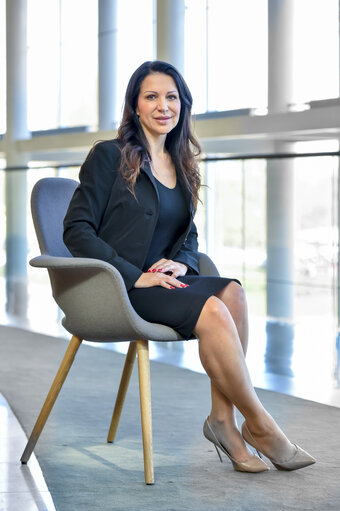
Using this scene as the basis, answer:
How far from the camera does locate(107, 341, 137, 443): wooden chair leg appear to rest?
294 cm

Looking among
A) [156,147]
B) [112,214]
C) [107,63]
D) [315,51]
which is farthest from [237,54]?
[112,214]

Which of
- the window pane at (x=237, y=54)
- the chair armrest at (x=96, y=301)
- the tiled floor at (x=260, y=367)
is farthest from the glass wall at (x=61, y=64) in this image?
the chair armrest at (x=96, y=301)

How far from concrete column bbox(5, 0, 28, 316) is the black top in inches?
402

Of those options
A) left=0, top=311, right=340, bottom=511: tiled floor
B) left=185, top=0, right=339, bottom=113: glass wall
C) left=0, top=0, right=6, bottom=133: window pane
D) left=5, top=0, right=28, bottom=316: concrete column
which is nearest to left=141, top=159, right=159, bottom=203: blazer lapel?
left=0, top=311, right=340, bottom=511: tiled floor

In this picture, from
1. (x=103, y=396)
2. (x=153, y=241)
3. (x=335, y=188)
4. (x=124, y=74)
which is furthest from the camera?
(x=124, y=74)

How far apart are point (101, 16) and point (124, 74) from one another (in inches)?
33.5

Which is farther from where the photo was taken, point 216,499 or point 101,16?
point 101,16

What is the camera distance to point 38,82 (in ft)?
46.2

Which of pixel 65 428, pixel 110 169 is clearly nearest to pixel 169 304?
pixel 110 169

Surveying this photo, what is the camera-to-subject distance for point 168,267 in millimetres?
2713

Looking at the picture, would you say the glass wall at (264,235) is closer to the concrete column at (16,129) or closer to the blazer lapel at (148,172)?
the concrete column at (16,129)

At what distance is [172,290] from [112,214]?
0.98ft

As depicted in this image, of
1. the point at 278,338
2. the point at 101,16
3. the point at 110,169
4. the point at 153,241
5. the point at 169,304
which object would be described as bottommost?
the point at 278,338

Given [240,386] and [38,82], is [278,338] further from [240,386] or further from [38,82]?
[38,82]
